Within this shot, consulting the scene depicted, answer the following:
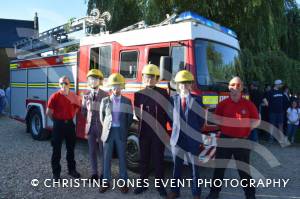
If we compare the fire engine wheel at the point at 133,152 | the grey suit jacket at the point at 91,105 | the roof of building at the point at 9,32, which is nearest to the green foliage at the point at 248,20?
the fire engine wheel at the point at 133,152

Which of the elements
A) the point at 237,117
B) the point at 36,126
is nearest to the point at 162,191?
the point at 237,117

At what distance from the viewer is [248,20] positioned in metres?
13.3

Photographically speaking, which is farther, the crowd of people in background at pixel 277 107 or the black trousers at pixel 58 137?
the crowd of people in background at pixel 277 107

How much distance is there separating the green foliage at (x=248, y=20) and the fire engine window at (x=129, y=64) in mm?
5884

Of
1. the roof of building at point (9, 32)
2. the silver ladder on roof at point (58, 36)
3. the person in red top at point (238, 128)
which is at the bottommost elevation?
the person in red top at point (238, 128)

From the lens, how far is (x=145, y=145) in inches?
228

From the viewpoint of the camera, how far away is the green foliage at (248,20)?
13.0 m

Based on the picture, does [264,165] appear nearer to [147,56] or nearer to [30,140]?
[147,56]

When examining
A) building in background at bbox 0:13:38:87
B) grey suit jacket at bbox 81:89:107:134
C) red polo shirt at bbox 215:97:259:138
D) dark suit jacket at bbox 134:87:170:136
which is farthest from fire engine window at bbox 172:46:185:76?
building in background at bbox 0:13:38:87

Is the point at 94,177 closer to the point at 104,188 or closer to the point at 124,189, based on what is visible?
the point at 104,188

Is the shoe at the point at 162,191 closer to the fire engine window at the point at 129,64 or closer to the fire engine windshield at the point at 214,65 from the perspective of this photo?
the fire engine windshield at the point at 214,65

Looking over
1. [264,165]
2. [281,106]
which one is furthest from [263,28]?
[264,165]

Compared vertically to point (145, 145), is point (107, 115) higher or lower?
higher

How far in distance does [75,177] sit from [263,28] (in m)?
9.89
